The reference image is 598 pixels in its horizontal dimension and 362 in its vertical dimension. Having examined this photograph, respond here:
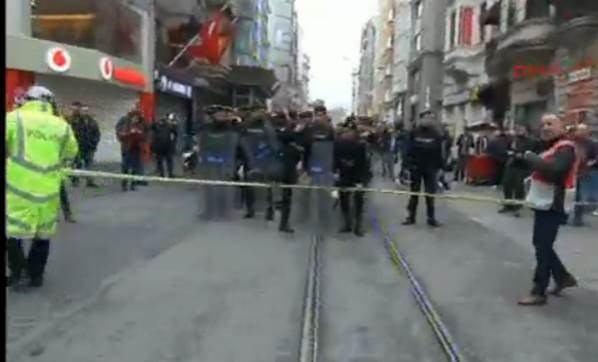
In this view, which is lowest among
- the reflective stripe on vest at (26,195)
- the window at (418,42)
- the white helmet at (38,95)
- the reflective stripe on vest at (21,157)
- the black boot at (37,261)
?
the black boot at (37,261)

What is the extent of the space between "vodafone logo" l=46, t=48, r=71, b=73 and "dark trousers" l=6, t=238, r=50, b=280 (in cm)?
1575

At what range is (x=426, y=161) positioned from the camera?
1343 cm

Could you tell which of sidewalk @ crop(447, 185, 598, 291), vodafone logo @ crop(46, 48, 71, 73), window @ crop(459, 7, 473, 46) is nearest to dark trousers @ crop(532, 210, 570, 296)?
sidewalk @ crop(447, 185, 598, 291)

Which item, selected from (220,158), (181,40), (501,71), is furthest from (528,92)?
(220,158)

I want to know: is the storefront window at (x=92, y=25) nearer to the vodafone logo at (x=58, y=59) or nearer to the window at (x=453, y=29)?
the vodafone logo at (x=58, y=59)

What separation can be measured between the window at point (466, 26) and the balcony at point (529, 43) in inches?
496

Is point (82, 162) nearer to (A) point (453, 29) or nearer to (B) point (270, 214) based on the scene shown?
(B) point (270, 214)

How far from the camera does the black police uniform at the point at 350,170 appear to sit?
493 inches

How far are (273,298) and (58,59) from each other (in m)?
17.0

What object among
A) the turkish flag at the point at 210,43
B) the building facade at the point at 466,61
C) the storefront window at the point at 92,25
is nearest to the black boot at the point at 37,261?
the storefront window at the point at 92,25

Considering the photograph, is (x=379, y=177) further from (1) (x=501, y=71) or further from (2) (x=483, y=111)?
(2) (x=483, y=111)

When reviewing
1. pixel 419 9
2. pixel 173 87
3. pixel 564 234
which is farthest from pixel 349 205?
pixel 419 9

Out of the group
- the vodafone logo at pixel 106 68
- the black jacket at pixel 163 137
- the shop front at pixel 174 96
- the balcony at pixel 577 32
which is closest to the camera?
the black jacket at pixel 163 137

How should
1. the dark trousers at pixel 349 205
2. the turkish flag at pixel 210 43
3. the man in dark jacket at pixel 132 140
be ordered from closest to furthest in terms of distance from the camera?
the dark trousers at pixel 349 205, the man in dark jacket at pixel 132 140, the turkish flag at pixel 210 43
